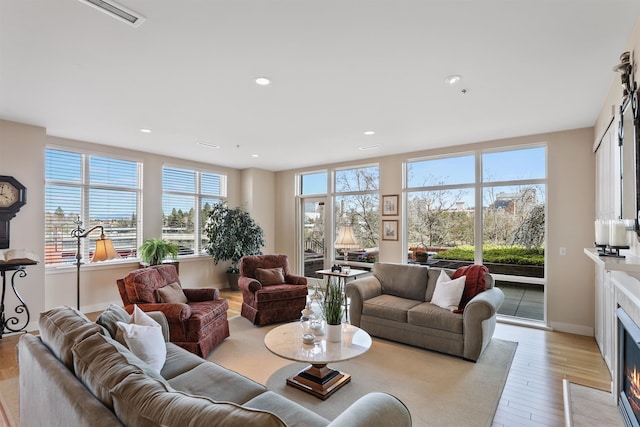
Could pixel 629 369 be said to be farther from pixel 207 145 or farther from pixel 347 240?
pixel 207 145

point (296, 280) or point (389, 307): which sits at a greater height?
point (296, 280)

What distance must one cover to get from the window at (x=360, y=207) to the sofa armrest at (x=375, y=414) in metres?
Result: 4.68

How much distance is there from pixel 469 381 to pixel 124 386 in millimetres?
2846

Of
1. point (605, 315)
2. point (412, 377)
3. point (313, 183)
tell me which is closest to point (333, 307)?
point (412, 377)

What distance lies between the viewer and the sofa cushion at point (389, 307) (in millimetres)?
3791

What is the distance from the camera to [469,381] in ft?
9.53

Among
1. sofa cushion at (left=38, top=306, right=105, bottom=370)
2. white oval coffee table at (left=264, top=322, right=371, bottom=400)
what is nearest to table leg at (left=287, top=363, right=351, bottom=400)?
white oval coffee table at (left=264, top=322, right=371, bottom=400)

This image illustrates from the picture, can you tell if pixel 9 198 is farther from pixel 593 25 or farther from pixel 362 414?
pixel 593 25

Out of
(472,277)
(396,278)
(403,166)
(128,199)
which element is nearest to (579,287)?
(472,277)

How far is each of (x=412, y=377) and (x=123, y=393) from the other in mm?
2570

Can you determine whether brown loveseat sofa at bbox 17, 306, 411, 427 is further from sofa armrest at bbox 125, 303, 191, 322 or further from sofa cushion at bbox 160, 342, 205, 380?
sofa armrest at bbox 125, 303, 191, 322

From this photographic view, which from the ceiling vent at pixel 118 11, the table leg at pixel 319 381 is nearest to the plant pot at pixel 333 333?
the table leg at pixel 319 381

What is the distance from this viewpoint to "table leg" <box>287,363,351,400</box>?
2.62 meters

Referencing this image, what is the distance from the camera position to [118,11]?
193 centimetres
